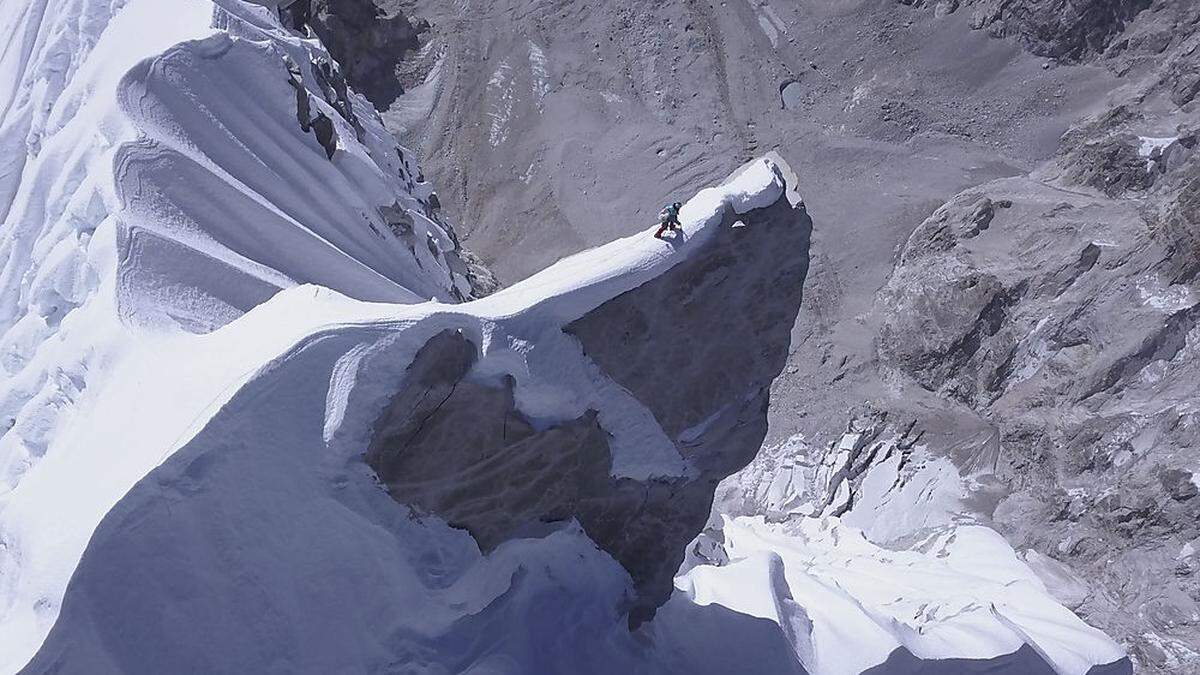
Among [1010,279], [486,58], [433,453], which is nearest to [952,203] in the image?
[1010,279]

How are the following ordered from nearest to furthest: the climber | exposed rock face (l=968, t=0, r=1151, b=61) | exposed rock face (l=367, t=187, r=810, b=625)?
1. exposed rock face (l=367, t=187, r=810, b=625)
2. the climber
3. exposed rock face (l=968, t=0, r=1151, b=61)

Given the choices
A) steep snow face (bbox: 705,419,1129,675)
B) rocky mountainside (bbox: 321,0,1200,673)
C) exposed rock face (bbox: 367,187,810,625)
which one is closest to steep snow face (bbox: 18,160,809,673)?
exposed rock face (bbox: 367,187,810,625)

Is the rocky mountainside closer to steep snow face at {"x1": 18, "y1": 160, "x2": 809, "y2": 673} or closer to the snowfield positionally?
the snowfield

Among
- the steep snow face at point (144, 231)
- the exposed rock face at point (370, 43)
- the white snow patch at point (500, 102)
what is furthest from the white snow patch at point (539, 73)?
the steep snow face at point (144, 231)

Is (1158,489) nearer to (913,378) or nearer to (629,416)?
(913,378)

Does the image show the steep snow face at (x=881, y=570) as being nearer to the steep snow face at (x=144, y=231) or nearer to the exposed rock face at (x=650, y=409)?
the exposed rock face at (x=650, y=409)

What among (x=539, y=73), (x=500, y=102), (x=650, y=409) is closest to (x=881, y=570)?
(x=650, y=409)
